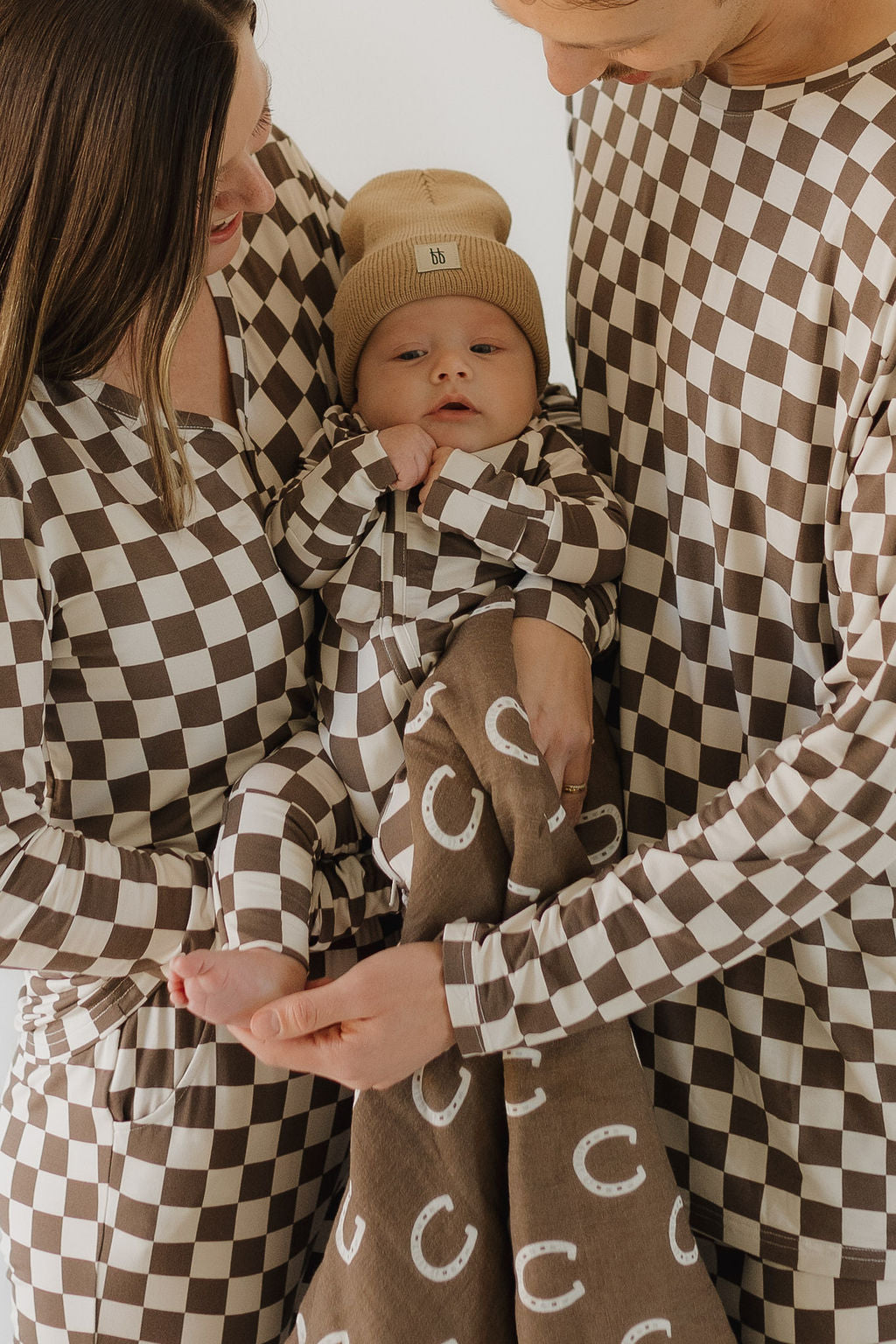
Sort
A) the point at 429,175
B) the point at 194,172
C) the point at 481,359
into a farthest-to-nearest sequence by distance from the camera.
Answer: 1. the point at 429,175
2. the point at 481,359
3. the point at 194,172

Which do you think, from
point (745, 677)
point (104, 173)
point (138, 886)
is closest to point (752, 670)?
point (745, 677)

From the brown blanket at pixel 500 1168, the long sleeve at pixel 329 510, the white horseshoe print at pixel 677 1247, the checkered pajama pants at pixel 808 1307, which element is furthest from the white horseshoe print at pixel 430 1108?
the long sleeve at pixel 329 510

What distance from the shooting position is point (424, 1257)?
1.02 meters

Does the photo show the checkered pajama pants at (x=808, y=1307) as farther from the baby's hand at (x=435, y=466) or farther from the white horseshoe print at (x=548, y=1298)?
the baby's hand at (x=435, y=466)

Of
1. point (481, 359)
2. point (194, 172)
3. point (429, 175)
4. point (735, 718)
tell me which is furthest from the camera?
point (429, 175)

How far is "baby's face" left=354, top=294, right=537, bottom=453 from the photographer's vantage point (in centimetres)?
123

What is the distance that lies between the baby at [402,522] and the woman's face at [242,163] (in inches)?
6.0

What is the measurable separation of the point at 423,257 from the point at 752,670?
0.56 m

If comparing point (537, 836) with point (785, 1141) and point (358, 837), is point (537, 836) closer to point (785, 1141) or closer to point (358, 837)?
point (358, 837)

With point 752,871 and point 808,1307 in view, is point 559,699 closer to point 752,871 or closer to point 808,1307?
point 752,871

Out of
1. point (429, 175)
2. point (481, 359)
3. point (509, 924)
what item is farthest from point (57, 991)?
point (429, 175)

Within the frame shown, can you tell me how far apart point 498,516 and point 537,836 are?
0.33 m

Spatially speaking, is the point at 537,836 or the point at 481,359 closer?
the point at 537,836

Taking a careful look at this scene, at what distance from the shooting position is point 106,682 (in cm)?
109
